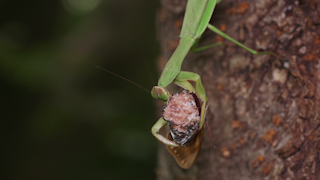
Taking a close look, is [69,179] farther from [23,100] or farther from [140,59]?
[140,59]

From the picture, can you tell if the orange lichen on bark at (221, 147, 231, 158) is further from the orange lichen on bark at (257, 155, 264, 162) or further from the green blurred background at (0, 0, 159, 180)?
the green blurred background at (0, 0, 159, 180)

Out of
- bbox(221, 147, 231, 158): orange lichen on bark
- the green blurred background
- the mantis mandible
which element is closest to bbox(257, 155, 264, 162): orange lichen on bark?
bbox(221, 147, 231, 158): orange lichen on bark

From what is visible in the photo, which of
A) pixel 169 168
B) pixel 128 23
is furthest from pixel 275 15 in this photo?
pixel 128 23

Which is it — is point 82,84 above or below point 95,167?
above

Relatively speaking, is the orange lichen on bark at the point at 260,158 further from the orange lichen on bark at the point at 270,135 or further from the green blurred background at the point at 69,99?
the green blurred background at the point at 69,99

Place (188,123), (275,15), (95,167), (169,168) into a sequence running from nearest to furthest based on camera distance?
(188,123) → (275,15) → (169,168) → (95,167)

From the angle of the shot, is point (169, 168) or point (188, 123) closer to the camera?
point (188, 123)

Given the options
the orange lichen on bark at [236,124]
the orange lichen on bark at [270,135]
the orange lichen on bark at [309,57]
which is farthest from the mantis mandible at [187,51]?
the orange lichen on bark at [270,135]
